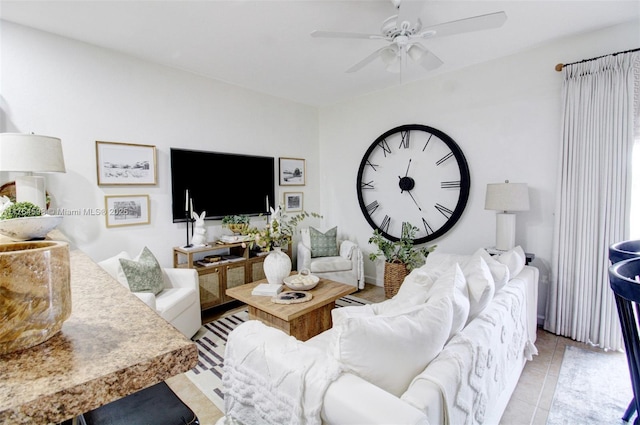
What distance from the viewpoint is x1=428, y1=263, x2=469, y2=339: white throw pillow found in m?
1.43

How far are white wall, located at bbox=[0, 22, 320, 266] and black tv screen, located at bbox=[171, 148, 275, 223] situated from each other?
0.21 feet

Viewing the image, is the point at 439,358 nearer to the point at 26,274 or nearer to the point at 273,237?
the point at 26,274

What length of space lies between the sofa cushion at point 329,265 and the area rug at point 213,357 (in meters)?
1.01

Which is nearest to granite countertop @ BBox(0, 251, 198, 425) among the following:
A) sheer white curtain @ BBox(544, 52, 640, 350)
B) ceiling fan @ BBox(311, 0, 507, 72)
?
ceiling fan @ BBox(311, 0, 507, 72)

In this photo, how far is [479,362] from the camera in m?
1.37

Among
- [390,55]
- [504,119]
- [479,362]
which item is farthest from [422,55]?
[479,362]

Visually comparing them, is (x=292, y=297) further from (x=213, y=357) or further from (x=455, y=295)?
(x=455, y=295)

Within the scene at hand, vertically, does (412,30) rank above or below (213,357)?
above

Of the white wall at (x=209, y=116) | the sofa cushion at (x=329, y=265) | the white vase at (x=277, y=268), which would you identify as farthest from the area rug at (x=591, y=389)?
the sofa cushion at (x=329, y=265)

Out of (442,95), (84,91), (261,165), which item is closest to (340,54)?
(442,95)

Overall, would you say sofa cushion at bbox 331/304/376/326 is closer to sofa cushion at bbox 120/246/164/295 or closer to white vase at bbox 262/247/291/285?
white vase at bbox 262/247/291/285

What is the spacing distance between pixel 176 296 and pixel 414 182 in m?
2.95

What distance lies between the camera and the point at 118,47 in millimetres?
2928

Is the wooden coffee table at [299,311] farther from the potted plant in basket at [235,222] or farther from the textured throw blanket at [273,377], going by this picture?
the potted plant in basket at [235,222]
